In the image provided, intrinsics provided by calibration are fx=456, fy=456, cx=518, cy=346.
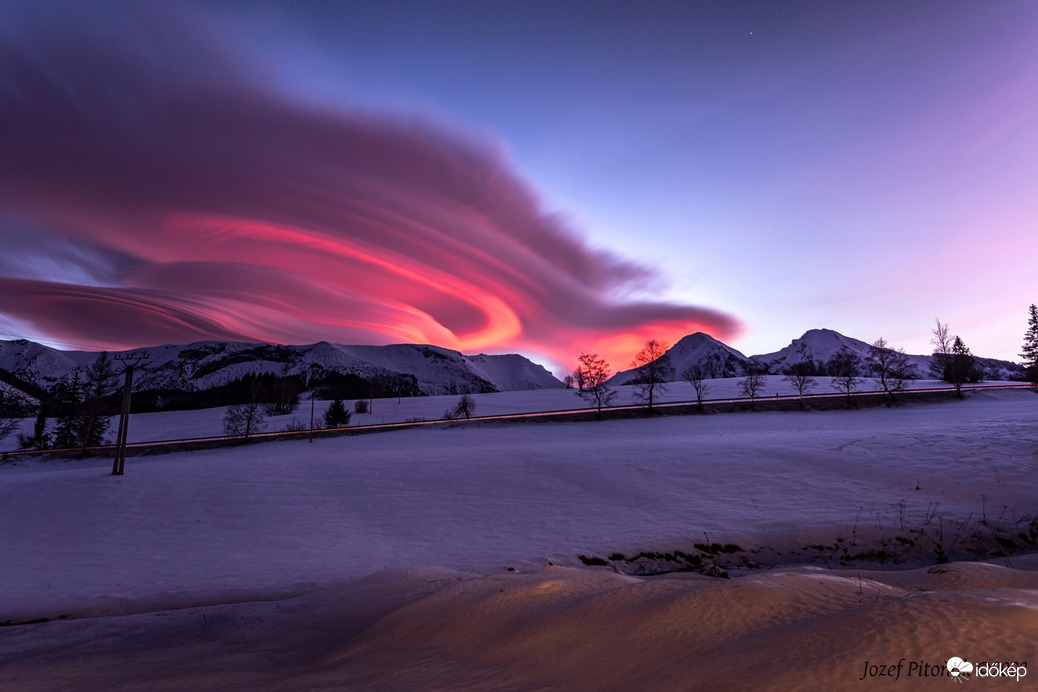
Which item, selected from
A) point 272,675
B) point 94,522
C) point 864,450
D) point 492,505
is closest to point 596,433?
point 864,450

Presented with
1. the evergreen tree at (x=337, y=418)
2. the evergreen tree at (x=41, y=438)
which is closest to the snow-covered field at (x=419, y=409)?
the evergreen tree at (x=337, y=418)

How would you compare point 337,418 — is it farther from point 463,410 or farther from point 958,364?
point 958,364

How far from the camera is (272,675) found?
14.9 feet

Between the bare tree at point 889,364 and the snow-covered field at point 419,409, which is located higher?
the bare tree at point 889,364

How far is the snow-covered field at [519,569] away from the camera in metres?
2.86

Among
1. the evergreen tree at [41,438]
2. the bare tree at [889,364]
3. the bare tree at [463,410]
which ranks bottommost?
the evergreen tree at [41,438]

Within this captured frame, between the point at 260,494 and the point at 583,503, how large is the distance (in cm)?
1617

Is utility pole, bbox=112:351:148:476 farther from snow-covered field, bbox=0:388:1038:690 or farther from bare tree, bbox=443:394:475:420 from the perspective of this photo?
bare tree, bbox=443:394:475:420

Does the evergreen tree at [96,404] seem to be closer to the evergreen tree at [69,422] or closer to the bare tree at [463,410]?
the evergreen tree at [69,422]

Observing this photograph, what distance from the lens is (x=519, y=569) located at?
12.3m

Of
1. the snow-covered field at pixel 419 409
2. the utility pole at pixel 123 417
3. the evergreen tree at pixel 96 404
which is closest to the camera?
the utility pole at pixel 123 417

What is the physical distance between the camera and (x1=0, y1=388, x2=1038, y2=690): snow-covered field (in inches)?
112

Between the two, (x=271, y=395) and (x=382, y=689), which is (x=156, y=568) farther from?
(x=271, y=395)

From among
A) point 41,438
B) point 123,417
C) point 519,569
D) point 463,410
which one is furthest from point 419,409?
point 519,569
